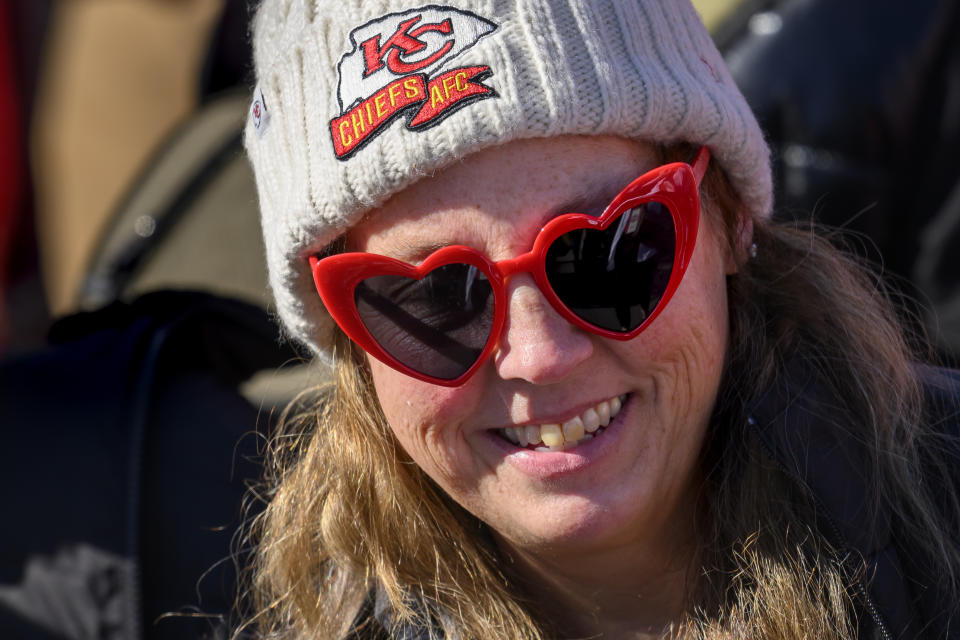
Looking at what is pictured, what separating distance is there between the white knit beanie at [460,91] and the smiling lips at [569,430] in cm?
40

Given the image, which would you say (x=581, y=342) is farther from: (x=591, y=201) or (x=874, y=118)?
(x=874, y=118)

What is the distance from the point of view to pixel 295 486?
73.6 inches

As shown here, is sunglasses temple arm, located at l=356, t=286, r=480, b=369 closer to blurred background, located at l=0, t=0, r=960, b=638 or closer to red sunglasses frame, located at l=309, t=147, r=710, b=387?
red sunglasses frame, located at l=309, t=147, r=710, b=387

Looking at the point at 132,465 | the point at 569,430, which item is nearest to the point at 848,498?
the point at 569,430

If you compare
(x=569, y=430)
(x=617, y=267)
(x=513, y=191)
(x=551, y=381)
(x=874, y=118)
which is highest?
(x=513, y=191)

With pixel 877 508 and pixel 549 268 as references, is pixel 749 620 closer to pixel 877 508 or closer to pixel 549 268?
pixel 877 508

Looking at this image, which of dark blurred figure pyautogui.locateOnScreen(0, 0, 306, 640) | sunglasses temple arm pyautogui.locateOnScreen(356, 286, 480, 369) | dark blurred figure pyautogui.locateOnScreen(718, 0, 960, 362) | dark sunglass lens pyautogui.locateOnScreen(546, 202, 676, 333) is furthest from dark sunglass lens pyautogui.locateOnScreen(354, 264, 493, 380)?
dark blurred figure pyautogui.locateOnScreen(718, 0, 960, 362)

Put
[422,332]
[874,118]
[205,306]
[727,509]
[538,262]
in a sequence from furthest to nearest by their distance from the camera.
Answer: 1. [874,118]
2. [205,306]
3. [727,509]
4. [422,332]
5. [538,262]

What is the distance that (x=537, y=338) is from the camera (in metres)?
1.36

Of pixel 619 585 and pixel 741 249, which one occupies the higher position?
pixel 741 249

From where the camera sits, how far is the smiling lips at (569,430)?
4.73 ft

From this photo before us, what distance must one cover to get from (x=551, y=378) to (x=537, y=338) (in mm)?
60

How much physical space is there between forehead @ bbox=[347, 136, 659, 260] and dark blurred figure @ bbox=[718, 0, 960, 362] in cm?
146

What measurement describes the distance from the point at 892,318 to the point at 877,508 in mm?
421
